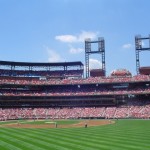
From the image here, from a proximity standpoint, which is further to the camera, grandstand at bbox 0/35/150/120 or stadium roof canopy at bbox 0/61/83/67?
stadium roof canopy at bbox 0/61/83/67

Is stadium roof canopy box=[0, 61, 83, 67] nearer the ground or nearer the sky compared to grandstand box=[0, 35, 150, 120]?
nearer the sky

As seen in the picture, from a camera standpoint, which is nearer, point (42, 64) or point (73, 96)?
point (73, 96)

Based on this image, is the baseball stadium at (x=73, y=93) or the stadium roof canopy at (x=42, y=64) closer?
the baseball stadium at (x=73, y=93)

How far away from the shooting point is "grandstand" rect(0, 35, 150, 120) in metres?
84.0

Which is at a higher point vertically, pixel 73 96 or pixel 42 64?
pixel 42 64

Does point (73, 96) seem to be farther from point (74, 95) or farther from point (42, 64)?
point (42, 64)

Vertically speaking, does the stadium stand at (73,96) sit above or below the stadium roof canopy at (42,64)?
below

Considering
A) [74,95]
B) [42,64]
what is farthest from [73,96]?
[42,64]

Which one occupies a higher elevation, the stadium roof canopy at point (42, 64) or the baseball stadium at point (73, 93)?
the stadium roof canopy at point (42, 64)

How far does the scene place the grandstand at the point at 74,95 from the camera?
84000 millimetres

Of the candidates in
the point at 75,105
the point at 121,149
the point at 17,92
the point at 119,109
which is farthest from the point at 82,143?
the point at 17,92

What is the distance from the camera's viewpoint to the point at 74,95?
90.5 m

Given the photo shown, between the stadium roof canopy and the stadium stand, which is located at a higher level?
the stadium roof canopy

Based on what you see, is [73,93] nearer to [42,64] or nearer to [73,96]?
[73,96]
